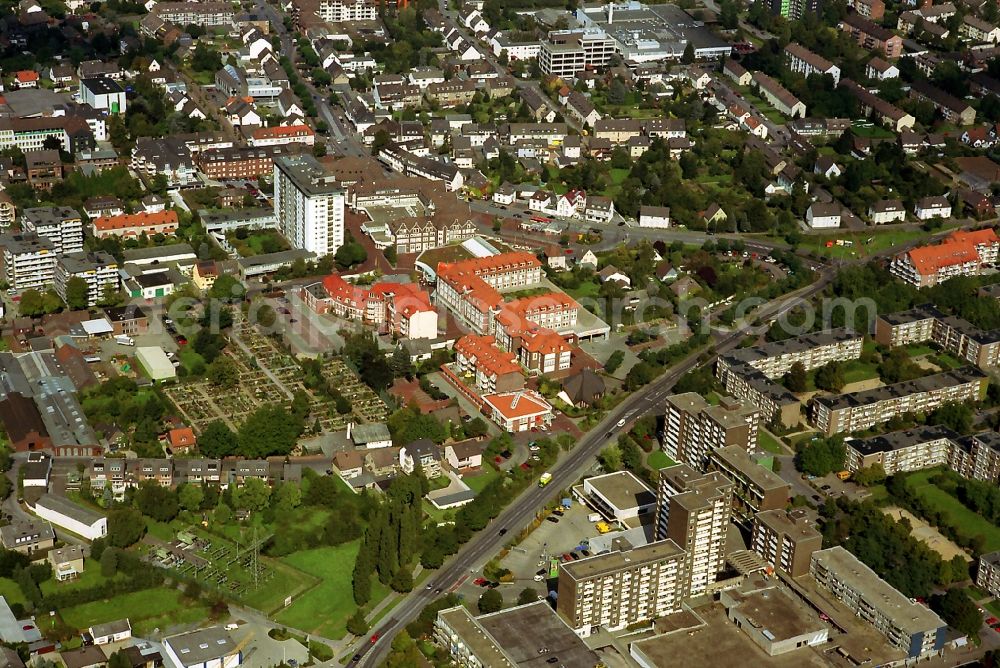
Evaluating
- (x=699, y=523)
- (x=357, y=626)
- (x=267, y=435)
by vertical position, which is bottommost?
(x=357, y=626)

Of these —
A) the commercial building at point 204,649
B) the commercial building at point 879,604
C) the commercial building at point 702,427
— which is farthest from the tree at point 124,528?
the commercial building at point 879,604

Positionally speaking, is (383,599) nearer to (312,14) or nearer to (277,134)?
(277,134)

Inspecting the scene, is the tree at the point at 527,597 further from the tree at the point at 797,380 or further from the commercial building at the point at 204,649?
the tree at the point at 797,380

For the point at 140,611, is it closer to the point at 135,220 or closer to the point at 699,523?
the point at 699,523

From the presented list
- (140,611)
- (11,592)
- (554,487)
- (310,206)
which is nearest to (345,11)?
(310,206)

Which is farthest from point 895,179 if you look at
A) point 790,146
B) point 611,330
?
point 611,330

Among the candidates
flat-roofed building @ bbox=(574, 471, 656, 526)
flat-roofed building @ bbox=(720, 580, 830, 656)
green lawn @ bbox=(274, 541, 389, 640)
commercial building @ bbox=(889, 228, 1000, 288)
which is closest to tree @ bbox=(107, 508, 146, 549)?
green lawn @ bbox=(274, 541, 389, 640)
